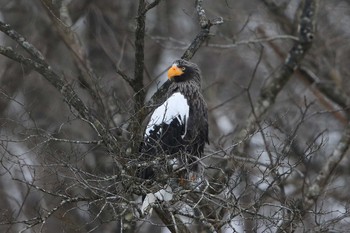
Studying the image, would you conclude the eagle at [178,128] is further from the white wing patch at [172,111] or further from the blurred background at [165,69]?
the blurred background at [165,69]

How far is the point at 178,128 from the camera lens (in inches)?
359

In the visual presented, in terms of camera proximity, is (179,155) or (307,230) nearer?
(307,230)

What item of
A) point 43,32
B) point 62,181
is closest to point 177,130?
Result: point 62,181

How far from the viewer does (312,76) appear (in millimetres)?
13539

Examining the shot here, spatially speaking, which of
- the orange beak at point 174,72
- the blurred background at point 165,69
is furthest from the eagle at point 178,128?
the blurred background at point 165,69

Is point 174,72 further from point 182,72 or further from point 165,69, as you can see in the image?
point 165,69

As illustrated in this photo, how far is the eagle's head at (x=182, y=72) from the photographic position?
9656 millimetres

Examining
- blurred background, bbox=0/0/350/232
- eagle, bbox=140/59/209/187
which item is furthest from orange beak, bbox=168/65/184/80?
blurred background, bbox=0/0/350/232

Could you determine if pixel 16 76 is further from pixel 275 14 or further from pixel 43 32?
pixel 275 14

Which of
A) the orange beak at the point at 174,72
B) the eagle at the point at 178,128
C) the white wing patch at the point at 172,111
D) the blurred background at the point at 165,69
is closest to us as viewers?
the eagle at the point at 178,128

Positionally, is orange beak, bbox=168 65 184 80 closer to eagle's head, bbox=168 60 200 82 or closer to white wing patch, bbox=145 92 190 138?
eagle's head, bbox=168 60 200 82

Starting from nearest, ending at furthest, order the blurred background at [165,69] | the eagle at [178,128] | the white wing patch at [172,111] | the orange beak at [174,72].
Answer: the eagle at [178,128], the white wing patch at [172,111], the orange beak at [174,72], the blurred background at [165,69]

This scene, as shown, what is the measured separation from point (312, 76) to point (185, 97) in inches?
178

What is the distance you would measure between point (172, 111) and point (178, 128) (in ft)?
0.64
